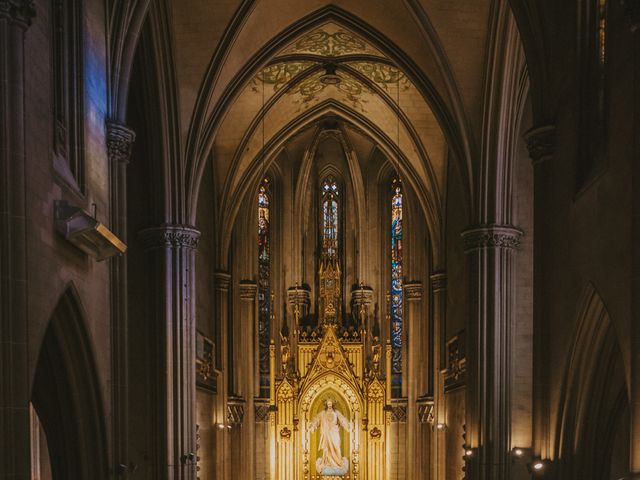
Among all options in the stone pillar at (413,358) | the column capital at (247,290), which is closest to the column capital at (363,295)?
Answer: the stone pillar at (413,358)

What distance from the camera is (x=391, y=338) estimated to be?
36906mm

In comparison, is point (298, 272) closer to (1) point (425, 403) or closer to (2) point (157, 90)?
(1) point (425, 403)

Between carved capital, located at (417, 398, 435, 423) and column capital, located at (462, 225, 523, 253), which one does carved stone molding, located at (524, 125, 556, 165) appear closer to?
column capital, located at (462, 225, 523, 253)

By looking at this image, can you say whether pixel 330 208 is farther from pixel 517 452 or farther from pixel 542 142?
pixel 542 142

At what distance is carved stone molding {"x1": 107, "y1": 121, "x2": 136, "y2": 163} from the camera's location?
16.6m

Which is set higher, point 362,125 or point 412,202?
point 362,125

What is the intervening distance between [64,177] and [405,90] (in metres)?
18.1

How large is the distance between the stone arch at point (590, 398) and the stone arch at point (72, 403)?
727 centimetres

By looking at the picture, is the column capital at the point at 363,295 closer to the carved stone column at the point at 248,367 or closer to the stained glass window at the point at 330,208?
the stained glass window at the point at 330,208

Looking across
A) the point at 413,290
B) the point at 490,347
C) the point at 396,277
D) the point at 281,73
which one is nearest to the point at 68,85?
the point at 490,347

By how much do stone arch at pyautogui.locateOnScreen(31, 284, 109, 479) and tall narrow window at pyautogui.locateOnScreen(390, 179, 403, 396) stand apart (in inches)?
874

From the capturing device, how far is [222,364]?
32594 millimetres

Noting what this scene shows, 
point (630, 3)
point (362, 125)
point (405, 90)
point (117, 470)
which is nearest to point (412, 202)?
point (362, 125)

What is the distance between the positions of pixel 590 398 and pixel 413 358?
2047 centimetres
